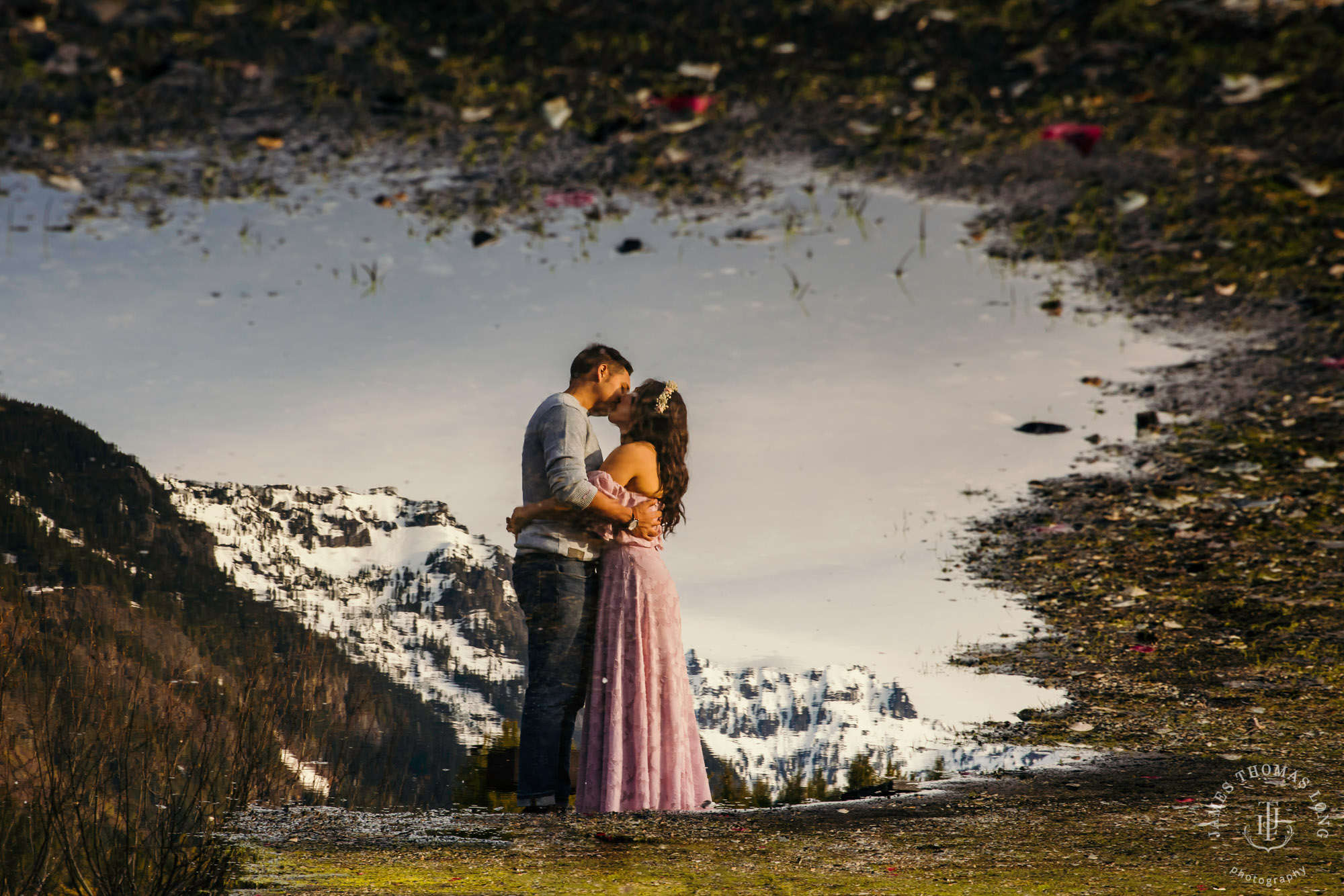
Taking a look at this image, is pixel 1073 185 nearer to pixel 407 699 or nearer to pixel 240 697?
pixel 240 697

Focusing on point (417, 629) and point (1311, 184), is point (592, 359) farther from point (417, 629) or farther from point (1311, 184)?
point (417, 629)

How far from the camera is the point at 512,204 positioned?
4.11m

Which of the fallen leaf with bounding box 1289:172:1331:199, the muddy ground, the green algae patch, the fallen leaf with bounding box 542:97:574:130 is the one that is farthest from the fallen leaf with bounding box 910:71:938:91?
the green algae patch

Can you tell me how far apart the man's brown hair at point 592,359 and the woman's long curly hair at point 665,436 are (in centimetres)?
21

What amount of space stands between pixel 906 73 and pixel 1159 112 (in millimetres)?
1156

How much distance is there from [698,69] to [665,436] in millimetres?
1815

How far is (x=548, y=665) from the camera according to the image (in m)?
3.93

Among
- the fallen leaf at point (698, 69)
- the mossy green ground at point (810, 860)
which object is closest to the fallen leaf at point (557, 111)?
the fallen leaf at point (698, 69)

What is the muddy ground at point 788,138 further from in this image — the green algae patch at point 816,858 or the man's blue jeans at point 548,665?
the man's blue jeans at point 548,665

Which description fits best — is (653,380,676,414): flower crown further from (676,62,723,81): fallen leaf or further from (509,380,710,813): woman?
(676,62,723,81): fallen leaf

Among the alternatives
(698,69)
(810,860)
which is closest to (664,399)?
(698,69)

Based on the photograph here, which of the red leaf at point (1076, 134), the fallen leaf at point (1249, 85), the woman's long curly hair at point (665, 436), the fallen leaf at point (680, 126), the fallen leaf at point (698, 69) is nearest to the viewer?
the fallen leaf at point (1249, 85)

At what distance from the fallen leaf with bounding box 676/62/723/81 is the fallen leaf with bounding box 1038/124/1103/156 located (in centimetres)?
139

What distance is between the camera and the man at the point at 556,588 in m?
3.90
